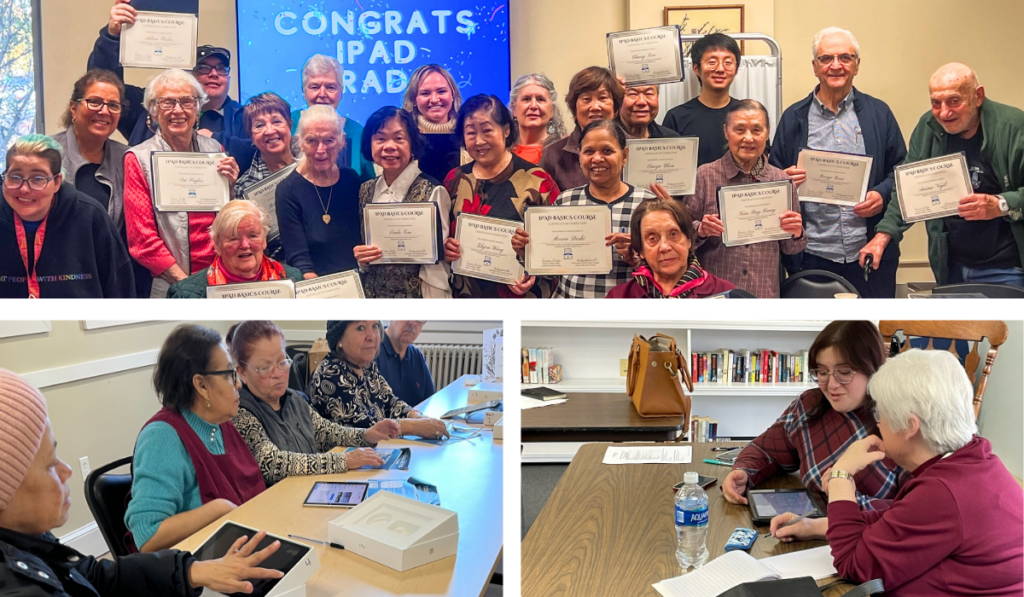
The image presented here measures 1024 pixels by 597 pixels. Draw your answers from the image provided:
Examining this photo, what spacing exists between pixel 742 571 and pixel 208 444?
771mm

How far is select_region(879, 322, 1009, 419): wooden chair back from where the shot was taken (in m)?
0.90

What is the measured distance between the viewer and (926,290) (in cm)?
290

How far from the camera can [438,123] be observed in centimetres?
266

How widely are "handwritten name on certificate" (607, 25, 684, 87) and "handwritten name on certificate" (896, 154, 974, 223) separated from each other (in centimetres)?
85

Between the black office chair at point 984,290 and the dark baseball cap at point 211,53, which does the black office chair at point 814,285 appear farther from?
the dark baseball cap at point 211,53

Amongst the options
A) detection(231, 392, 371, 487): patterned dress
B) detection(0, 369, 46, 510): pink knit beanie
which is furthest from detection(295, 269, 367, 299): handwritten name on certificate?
detection(0, 369, 46, 510): pink knit beanie

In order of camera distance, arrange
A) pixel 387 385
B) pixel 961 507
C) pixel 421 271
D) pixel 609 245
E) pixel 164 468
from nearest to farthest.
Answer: pixel 961 507, pixel 164 468, pixel 387 385, pixel 609 245, pixel 421 271

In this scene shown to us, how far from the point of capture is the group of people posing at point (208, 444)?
886 millimetres

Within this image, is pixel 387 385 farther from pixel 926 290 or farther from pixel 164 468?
pixel 926 290

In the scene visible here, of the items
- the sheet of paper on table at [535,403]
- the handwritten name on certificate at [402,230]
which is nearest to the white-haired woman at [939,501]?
the sheet of paper on table at [535,403]

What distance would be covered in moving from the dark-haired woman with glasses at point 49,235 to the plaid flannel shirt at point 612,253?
1.56 meters

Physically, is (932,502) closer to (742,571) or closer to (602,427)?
(742,571)

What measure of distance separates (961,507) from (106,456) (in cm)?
115

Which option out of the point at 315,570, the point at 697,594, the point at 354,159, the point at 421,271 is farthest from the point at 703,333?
the point at 315,570
